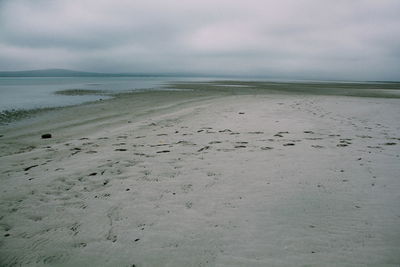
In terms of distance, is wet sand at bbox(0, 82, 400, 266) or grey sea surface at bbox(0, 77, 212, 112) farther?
grey sea surface at bbox(0, 77, 212, 112)

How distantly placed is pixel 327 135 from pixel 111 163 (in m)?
5.90

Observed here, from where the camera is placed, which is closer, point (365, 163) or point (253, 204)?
point (253, 204)

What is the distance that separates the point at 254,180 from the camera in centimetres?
413

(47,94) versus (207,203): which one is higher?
(47,94)

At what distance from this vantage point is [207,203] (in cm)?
343

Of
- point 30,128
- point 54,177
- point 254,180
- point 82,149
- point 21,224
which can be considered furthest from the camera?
point 30,128

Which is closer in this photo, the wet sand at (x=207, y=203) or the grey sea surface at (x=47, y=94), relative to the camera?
the wet sand at (x=207, y=203)

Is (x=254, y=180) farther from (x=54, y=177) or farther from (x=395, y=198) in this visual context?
(x=54, y=177)

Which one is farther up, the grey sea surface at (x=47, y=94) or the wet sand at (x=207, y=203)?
the grey sea surface at (x=47, y=94)

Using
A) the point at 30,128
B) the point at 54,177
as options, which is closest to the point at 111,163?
the point at 54,177

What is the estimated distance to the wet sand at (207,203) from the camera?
2486 millimetres

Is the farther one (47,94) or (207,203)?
(47,94)

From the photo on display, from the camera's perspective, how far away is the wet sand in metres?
2.49

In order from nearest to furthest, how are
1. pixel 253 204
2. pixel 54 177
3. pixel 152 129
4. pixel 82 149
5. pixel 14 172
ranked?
pixel 253 204 < pixel 54 177 < pixel 14 172 < pixel 82 149 < pixel 152 129
